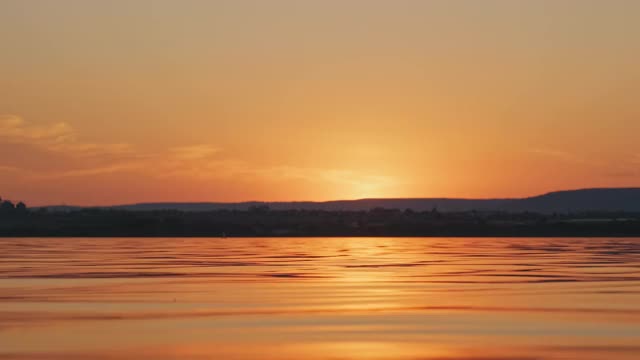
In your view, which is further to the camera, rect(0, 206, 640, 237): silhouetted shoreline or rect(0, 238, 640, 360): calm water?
rect(0, 206, 640, 237): silhouetted shoreline

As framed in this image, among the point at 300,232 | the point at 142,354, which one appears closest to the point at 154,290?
the point at 142,354

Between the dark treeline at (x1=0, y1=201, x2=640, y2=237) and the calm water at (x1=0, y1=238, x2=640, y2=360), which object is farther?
the dark treeline at (x1=0, y1=201, x2=640, y2=237)

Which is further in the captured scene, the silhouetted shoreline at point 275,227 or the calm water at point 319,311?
the silhouetted shoreline at point 275,227

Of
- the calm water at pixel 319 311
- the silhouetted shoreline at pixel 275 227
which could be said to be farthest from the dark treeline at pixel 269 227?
the calm water at pixel 319 311

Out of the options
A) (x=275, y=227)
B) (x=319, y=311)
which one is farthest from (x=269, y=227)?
(x=319, y=311)

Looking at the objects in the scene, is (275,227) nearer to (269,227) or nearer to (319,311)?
(269,227)

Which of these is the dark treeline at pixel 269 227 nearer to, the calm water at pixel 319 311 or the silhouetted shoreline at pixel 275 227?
the silhouetted shoreline at pixel 275 227

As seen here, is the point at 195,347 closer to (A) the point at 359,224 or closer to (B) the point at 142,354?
(B) the point at 142,354

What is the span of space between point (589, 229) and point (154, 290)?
313 feet

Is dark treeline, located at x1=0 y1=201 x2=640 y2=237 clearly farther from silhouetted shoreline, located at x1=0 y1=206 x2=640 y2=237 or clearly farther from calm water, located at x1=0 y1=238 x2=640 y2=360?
calm water, located at x1=0 y1=238 x2=640 y2=360

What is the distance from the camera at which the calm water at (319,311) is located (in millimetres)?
25125

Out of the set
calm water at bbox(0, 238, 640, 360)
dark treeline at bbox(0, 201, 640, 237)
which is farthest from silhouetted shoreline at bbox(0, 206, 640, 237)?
calm water at bbox(0, 238, 640, 360)

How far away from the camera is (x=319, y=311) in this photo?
3216 centimetres

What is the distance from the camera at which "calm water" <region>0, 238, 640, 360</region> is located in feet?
82.4
